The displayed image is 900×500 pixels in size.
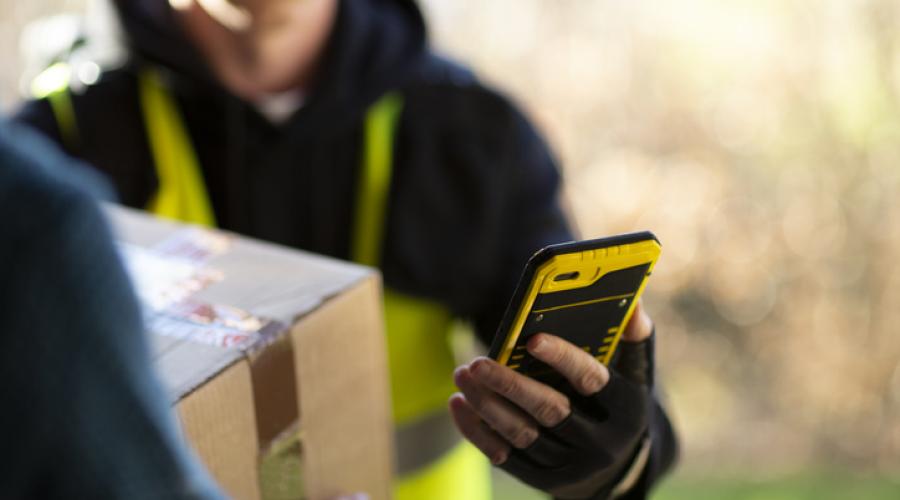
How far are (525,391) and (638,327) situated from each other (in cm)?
10

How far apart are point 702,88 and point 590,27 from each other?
30cm

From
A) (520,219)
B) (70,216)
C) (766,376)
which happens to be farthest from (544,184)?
(766,376)

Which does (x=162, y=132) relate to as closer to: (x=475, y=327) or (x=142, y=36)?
(x=142, y=36)

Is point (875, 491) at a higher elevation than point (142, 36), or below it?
below

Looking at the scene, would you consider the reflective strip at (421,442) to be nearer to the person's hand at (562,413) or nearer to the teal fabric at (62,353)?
the person's hand at (562,413)

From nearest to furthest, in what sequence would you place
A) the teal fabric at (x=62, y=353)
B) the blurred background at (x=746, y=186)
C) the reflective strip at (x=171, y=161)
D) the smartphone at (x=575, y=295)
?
the teal fabric at (x=62, y=353) → the smartphone at (x=575, y=295) → the reflective strip at (x=171, y=161) → the blurred background at (x=746, y=186)

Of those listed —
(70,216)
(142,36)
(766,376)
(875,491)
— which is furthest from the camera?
(766,376)

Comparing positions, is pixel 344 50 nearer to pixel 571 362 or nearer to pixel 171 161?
pixel 171 161

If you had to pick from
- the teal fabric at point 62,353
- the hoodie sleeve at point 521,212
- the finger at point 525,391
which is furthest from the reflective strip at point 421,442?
the teal fabric at point 62,353

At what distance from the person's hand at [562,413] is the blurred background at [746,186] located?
58.9 inches

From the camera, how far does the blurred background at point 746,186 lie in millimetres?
2055

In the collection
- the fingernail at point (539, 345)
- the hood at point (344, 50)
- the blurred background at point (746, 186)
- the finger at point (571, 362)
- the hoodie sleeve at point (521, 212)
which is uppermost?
the hood at point (344, 50)

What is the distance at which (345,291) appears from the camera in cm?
63

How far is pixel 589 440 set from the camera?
1.70ft
